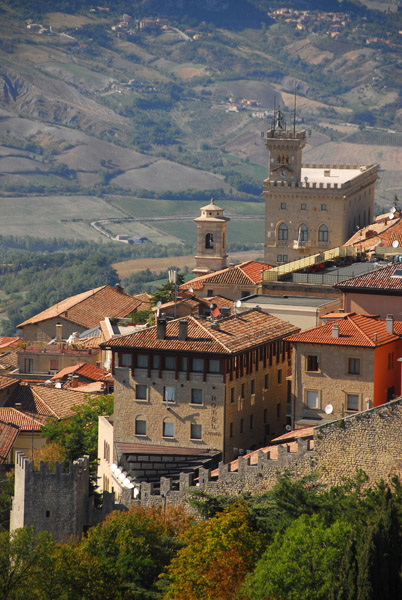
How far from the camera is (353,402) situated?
69.2m

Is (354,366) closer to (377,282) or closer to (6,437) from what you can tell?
(377,282)

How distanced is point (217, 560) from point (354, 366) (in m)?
14.3

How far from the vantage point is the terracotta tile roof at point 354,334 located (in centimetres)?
6888

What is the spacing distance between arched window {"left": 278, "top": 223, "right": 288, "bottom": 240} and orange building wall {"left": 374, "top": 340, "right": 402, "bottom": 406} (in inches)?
2411

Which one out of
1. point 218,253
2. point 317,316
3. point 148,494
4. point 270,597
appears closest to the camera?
point 270,597

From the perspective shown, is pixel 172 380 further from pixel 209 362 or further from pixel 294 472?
pixel 294 472

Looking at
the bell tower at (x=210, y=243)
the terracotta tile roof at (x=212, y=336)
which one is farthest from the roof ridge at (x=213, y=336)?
the bell tower at (x=210, y=243)

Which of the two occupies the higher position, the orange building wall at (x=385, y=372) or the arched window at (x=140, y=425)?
the orange building wall at (x=385, y=372)

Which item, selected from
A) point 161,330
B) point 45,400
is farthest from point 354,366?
point 45,400

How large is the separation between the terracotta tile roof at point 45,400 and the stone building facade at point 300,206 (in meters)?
35.2

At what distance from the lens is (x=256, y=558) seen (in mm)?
58312

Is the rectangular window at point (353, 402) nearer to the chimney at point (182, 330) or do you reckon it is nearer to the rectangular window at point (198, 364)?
the rectangular window at point (198, 364)

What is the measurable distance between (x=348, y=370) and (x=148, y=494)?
1089cm

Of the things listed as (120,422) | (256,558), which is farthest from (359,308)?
(256,558)
